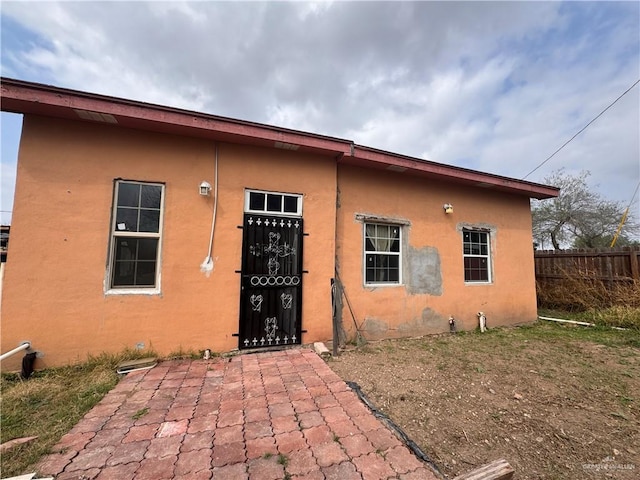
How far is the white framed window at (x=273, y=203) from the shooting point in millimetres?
4258

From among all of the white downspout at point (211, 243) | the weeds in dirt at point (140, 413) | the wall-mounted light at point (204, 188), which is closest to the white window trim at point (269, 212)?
the white downspout at point (211, 243)

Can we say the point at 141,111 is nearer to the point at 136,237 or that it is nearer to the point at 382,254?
the point at 136,237

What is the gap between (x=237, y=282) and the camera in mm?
4039

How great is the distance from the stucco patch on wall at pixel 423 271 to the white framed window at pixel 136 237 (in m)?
4.49

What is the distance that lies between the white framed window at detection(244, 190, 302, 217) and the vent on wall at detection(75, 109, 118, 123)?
197 centimetres

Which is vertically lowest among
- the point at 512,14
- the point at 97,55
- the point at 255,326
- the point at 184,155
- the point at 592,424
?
the point at 592,424

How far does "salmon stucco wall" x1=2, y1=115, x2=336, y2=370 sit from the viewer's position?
10.8 feet

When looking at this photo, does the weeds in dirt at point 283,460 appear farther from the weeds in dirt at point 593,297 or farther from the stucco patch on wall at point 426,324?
the weeds in dirt at point 593,297

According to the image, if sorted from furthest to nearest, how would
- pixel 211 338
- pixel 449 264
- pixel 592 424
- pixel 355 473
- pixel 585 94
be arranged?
pixel 585 94
pixel 449 264
pixel 211 338
pixel 592 424
pixel 355 473

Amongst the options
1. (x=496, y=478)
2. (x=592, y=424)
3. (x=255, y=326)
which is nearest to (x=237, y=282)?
(x=255, y=326)

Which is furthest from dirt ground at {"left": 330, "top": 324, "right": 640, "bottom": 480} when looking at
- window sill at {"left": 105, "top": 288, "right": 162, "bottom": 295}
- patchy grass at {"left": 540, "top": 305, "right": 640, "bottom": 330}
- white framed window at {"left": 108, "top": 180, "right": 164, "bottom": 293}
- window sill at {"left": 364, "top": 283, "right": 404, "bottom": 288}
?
white framed window at {"left": 108, "top": 180, "right": 164, "bottom": 293}

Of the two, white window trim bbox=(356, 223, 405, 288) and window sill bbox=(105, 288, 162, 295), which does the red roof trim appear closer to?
white window trim bbox=(356, 223, 405, 288)

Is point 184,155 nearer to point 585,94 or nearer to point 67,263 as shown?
point 67,263

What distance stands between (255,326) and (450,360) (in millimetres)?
3096
